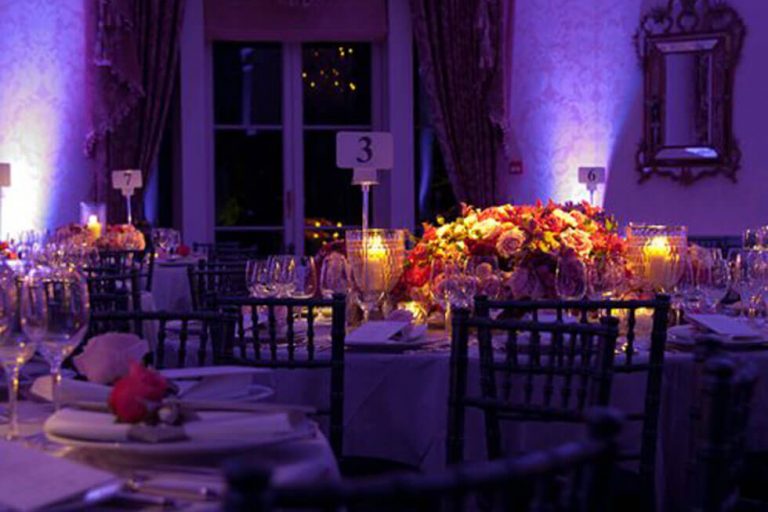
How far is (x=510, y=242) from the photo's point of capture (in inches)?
143

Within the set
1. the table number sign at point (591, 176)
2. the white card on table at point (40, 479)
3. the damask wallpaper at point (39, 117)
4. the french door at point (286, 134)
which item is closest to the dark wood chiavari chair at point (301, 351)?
the white card on table at point (40, 479)

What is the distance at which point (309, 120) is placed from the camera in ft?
35.5

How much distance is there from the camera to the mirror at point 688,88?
9.38 meters

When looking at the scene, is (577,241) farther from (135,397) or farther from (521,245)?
(135,397)

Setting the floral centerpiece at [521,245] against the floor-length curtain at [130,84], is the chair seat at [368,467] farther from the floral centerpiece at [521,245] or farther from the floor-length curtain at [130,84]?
the floor-length curtain at [130,84]

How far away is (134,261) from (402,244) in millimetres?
3688

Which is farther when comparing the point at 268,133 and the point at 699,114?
the point at 268,133

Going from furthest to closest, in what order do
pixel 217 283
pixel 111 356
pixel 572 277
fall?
pixel 217 283 < pixel 572 277 < pixel 111 356

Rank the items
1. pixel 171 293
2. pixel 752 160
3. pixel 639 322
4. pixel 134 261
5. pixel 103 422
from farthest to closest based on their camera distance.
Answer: pixel 752 160, pixel 171 293, pixel 134 261, pixel 639 322, pixel 103 422

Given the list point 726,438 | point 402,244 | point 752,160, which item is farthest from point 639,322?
point 752,160

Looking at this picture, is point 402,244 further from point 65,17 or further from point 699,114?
point 65,17

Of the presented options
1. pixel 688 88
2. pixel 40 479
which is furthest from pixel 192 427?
pixel 688 88

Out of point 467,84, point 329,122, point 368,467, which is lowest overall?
point 368,467

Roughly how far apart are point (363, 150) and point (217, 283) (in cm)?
103
